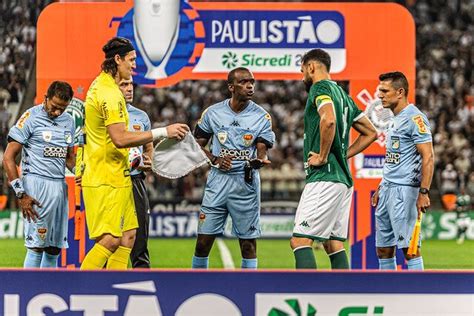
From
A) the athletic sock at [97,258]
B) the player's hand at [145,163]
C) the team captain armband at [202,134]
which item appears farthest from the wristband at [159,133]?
the team captain armband at [202,134]

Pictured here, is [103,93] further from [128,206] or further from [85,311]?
[85,311]

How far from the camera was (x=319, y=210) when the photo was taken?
319 inches

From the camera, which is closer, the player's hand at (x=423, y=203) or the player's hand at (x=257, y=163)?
the player's hand at (x=423, y=203)

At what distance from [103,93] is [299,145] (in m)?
17.9

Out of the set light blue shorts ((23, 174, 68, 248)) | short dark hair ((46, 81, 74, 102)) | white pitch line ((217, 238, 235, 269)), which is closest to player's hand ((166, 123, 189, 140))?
short dark hair ((46, 81, 74, 102))

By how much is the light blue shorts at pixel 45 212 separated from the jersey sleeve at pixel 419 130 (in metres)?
3.39

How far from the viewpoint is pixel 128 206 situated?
7.85 metres

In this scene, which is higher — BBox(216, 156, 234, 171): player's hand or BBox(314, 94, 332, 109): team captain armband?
BBox(314, 94, 332, 109): team captain armband

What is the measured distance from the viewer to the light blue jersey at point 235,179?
31.9 ft

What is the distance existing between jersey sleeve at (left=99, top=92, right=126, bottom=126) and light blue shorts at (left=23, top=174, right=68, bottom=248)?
2.10 m

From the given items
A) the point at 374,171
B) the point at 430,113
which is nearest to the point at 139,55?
the point at 374,171

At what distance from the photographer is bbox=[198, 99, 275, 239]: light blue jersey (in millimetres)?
9727

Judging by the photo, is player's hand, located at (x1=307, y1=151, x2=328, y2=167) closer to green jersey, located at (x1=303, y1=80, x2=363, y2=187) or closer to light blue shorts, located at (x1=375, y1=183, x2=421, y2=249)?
green jersey, located at (x1=303, y1=80, x2=363, y2=187)

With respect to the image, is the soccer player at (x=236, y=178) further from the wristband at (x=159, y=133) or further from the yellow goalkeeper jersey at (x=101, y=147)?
the wristband at (x=159, y=133)
